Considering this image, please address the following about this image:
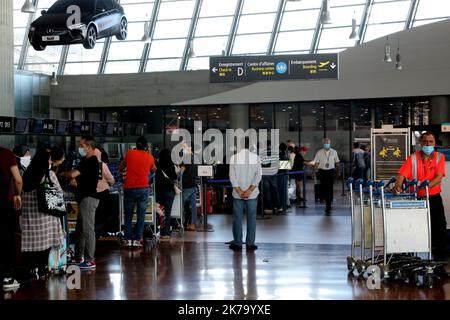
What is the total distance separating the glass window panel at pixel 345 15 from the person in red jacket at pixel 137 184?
1342 cm

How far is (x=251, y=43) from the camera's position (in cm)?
2312

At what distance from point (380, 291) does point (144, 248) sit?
4.31 m

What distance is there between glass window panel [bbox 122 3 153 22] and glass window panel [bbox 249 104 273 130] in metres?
4.98

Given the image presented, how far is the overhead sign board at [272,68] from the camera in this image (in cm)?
1706

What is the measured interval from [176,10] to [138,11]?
140 centimetres

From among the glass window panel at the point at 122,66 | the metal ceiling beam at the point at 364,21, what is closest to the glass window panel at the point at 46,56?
the glass window panel at the point at 122,66

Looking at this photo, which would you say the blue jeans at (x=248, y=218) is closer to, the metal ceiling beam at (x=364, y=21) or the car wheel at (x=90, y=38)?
the car wheel at (x=90, y=38)

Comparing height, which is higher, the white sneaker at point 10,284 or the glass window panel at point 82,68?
the glass window panel at point 82,68

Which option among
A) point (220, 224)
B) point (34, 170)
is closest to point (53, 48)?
point (220, 224)

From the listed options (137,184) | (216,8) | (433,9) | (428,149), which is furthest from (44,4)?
(428,149)

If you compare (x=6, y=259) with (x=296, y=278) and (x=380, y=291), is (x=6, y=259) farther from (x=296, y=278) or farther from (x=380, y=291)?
(x=380, y=291)

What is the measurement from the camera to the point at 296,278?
7645mm

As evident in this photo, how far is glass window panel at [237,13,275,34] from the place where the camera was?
2295 centimetres

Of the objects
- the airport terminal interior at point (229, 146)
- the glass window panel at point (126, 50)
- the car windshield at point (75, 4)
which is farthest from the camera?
the glass window panel at point (126, 50)
